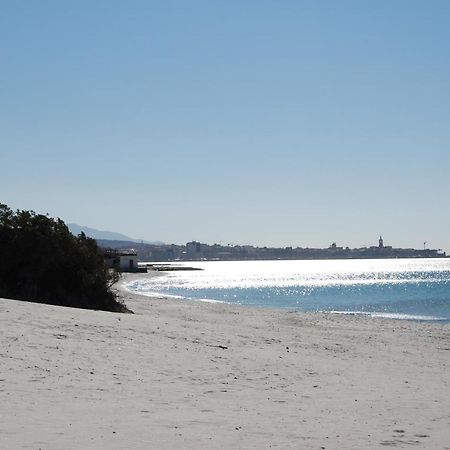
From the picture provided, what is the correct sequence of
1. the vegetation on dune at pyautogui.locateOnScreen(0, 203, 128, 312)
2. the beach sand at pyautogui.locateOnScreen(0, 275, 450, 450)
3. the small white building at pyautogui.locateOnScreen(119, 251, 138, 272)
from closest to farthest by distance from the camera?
1. the beach sand at pyautogui.locateOnScreen(0, 275, 450, 450)
2. the vegetation on dune at pyautogui.locateOnScreen(0, 203, 128, 312)
3. the small white building at pyautogui.locateOnScreen(119, 251, 138, 272)

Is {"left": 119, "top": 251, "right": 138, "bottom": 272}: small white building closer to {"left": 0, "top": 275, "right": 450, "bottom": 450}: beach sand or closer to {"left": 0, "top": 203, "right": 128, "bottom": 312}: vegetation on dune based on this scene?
{"left": 0, "top": 203, "right": 128, "bottom": 312}: vegetation on dune

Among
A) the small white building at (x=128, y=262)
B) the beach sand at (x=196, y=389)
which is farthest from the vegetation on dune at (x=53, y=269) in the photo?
the small white building at (x=128, y=262)

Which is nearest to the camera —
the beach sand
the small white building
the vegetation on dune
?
the beach sand

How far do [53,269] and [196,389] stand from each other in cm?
2039

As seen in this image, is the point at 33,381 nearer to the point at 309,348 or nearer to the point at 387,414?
the point at 387,414

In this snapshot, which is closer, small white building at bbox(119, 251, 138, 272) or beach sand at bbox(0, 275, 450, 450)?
beach sand at bbox(0, 275, 450, 450)

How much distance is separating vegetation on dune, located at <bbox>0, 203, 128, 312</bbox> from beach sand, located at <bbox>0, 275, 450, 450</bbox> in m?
10.2

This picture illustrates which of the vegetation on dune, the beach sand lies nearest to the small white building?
the vegetation on dune

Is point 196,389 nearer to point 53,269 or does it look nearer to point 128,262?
point 53,269

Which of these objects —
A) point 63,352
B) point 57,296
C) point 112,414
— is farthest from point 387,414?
point 57,296

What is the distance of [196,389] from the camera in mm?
11766

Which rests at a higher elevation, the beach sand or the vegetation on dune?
the vegetation on dune

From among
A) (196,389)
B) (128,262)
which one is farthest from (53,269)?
(128,262)

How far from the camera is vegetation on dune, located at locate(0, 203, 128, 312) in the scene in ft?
97.1
